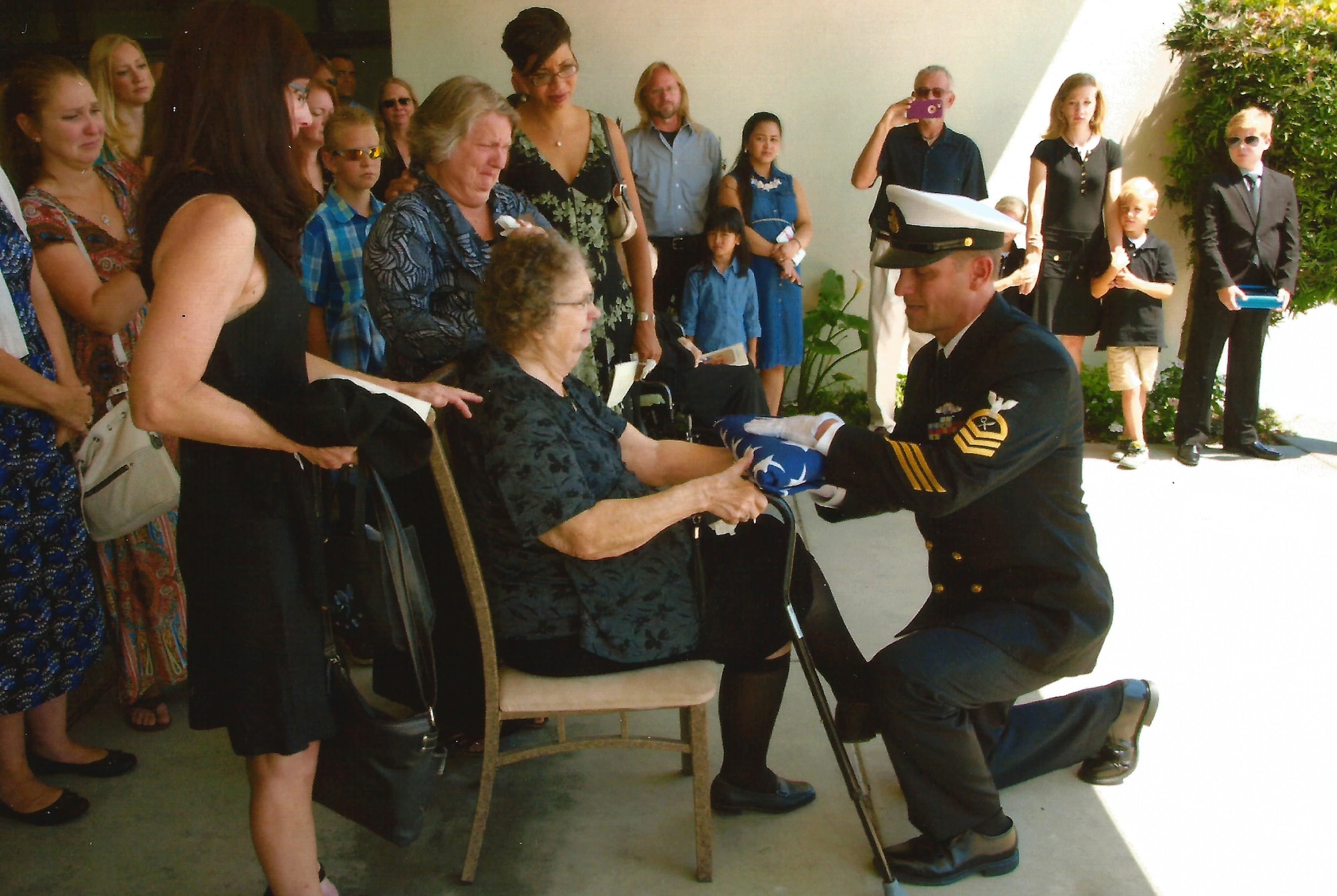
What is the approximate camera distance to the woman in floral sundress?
8.29 feet

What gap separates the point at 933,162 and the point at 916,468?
3.73 metres

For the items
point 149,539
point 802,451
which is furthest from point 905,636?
point 149,539

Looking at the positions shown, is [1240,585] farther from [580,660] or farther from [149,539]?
[149,539]

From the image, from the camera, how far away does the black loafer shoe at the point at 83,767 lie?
2.59m

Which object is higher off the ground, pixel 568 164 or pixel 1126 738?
pixel 568 164

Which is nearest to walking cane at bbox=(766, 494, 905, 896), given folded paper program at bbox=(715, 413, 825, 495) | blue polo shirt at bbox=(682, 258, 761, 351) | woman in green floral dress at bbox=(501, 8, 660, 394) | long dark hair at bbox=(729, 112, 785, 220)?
folded paper program at bbox=(715, 413, 825, 495)

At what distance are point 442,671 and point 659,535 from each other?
78 centimetres

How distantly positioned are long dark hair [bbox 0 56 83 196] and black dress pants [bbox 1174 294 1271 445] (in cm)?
537

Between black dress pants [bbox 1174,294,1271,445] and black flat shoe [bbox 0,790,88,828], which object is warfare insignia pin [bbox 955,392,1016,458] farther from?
black dress pants [bbox 1174,294,1271,445]

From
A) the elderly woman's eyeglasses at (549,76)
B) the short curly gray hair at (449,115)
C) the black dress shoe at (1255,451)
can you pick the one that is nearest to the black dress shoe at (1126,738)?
the short curly gray hair at (449,115)

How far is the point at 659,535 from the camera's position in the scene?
7.20 ft

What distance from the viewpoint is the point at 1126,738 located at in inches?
103

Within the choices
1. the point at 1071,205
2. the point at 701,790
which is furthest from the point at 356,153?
the point at 1071,205

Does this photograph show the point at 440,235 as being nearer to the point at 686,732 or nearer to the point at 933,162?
the point at 686,732
